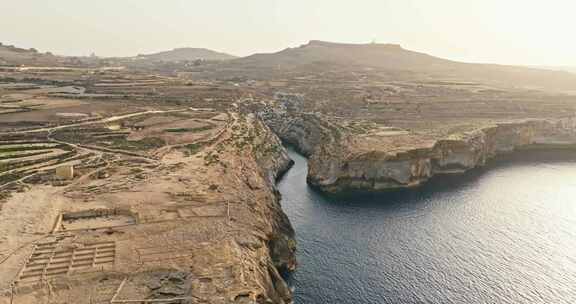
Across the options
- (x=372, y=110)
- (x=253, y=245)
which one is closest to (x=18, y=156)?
(x=253, y=245)

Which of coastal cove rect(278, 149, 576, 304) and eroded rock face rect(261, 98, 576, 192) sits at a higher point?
eroded rock face rect(261, 98, 576, 192)

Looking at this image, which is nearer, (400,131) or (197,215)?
(197,215)

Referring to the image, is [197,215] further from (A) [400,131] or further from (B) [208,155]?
(A) [400,131]

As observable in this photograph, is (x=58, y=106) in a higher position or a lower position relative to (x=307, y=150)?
higher

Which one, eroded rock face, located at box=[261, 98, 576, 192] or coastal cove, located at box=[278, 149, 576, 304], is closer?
coastal cove, located at box=[278, 149, 576, 304]

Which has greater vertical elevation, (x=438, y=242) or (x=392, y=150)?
(x=392, y=150)
